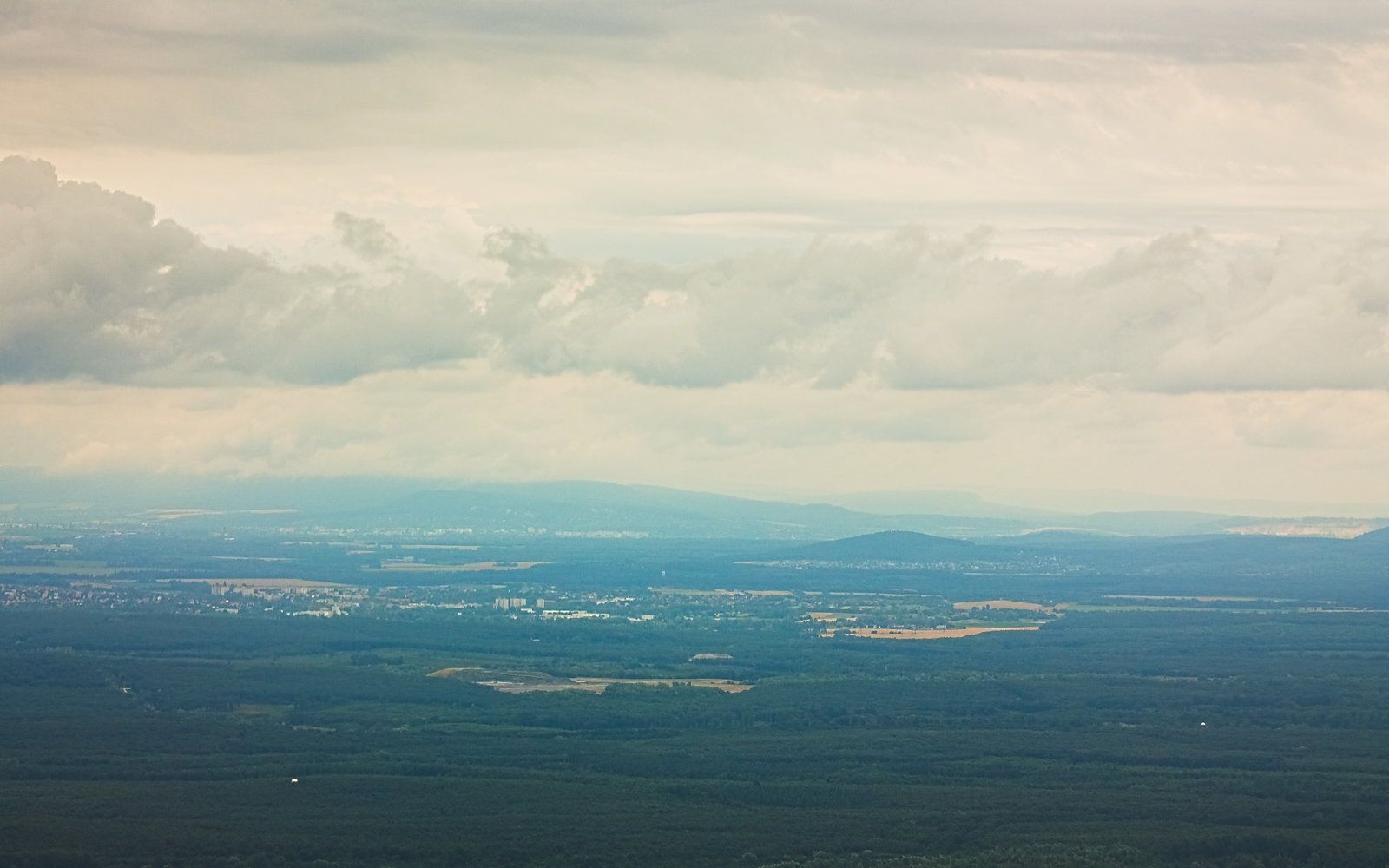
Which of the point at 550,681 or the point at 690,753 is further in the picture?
the point at 550,681

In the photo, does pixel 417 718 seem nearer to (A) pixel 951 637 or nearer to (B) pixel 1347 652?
(A) pixel 951 637

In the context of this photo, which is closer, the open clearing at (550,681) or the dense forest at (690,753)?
the dense forest at (690,753)

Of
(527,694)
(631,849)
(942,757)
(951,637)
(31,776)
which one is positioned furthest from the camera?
(951,637)

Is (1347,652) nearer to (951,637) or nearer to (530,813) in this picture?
(951,637)

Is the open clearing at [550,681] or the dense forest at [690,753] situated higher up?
the open clearing at [550,681]

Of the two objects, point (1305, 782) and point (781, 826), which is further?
point (1305, 782)

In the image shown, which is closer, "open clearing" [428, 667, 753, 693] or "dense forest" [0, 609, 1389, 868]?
"dense forest" [0, 609, 1389, 868]

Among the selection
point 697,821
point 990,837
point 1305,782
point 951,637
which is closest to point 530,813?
point 697,821

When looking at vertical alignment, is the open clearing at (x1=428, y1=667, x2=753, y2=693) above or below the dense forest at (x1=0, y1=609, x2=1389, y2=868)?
above

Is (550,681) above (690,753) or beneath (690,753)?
above

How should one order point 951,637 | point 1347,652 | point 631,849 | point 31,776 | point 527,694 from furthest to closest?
point 951,637 → point 1347,652 → point 527,694 → point 31,776 → point 631,849
